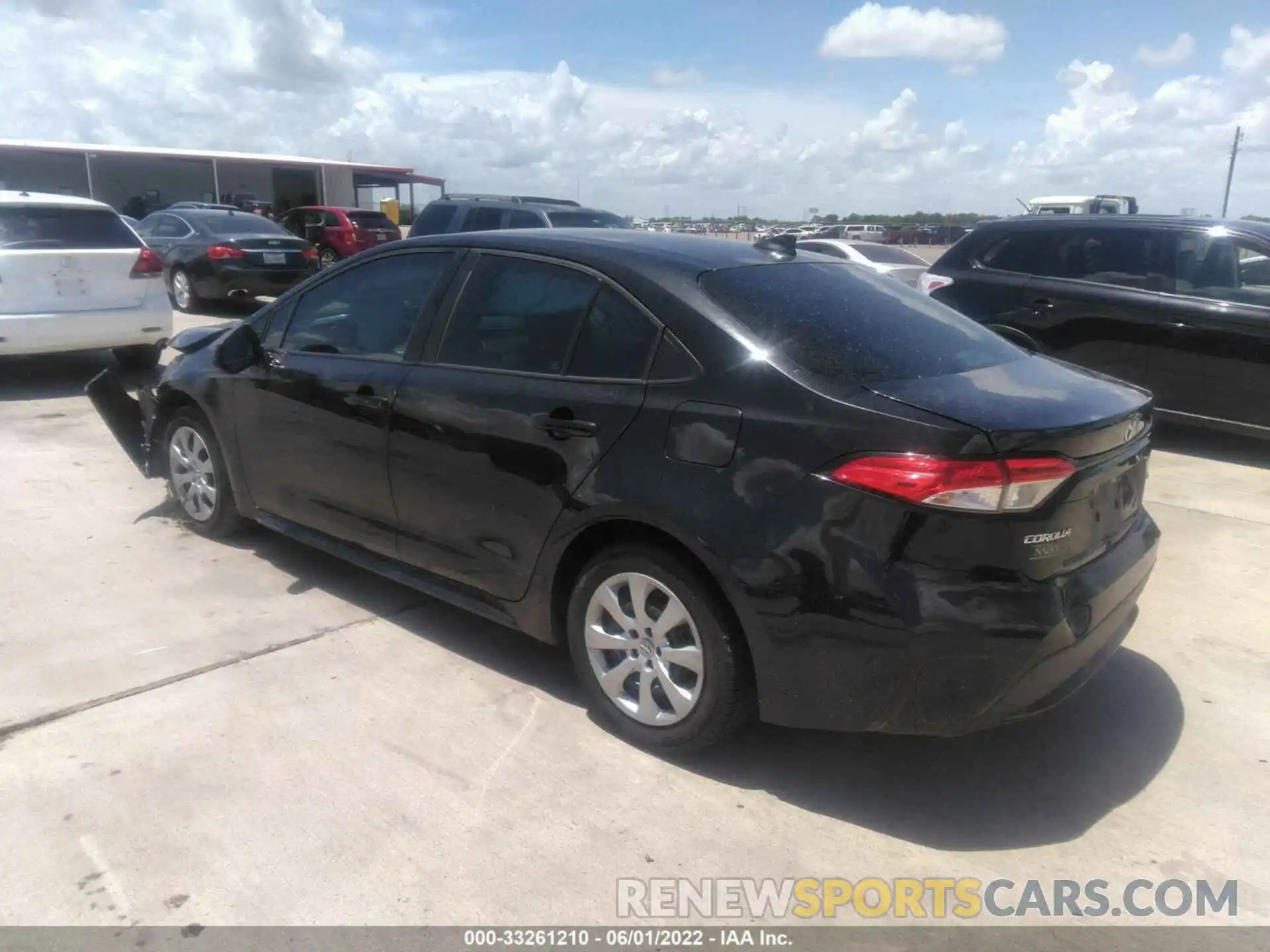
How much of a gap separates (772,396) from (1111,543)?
45.0 inches

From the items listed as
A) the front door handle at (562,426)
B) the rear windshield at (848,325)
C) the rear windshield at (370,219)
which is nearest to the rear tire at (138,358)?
the front door handle at (562,426)

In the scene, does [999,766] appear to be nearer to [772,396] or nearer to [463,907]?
[772,396]

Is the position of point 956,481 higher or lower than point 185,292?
higher

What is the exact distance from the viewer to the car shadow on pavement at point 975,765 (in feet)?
9.64

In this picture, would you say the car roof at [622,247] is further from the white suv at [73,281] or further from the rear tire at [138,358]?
the rear tire at [138,358]

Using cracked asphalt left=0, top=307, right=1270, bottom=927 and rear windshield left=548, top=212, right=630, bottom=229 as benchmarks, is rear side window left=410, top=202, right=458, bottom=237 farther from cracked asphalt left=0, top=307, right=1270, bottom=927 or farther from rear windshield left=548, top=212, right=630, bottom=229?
cracked asphalt left=0, top=307, right=1270, bottom=927

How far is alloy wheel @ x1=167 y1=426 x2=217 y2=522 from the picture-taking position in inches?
195

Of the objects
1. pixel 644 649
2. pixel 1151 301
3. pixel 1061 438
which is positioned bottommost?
pixel 644 649

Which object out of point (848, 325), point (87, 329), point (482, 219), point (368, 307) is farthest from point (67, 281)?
point (848, 325)

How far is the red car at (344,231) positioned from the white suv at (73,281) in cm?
1077

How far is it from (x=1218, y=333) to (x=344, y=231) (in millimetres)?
16741

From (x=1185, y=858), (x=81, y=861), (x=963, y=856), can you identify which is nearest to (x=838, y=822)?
(x=963, y=856)

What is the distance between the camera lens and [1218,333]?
6836mm

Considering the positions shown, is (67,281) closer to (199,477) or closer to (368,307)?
(199,477)
